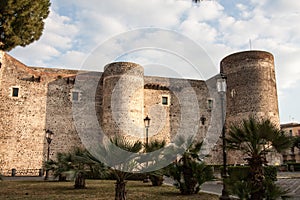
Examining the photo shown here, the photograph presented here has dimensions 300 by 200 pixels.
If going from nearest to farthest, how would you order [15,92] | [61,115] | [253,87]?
[15,92] < [61,115] < [253,87]

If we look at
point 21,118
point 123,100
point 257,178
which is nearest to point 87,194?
point 257,178

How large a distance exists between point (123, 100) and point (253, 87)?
36.4 feet

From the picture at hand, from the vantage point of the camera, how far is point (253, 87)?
24797 millimetres

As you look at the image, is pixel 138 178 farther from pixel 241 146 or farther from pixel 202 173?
pixel 241 146

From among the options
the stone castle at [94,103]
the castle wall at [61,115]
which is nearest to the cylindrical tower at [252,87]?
the stone castle at [94,103]

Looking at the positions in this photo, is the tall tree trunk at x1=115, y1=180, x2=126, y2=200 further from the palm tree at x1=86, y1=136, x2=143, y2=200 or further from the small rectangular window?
the small rectangular window

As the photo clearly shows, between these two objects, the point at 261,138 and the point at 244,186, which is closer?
the point at 244,186

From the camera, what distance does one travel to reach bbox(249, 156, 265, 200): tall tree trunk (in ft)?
20.4

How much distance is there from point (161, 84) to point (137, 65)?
12.7 ft

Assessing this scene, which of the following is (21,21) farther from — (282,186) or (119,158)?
(282,186)

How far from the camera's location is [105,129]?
77.9 ft

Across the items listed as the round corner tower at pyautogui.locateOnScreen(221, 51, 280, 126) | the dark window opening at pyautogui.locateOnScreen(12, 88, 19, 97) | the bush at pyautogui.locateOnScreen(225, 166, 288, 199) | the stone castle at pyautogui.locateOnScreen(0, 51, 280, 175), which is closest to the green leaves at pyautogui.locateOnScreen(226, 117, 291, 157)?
the bush at pyautogui.locateOnScreen(225, 166, 288, 199)

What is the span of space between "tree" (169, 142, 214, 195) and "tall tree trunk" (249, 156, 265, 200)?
3.63 metres

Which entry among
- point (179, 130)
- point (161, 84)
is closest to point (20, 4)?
point (161, 84)
